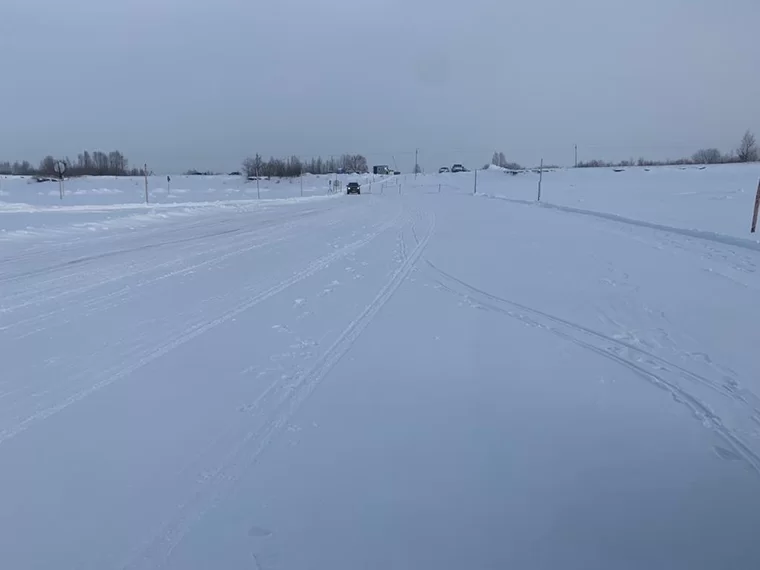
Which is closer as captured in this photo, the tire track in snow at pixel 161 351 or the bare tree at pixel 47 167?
the tire track in snow at pixel 161 351

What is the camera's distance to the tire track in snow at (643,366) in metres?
4.50

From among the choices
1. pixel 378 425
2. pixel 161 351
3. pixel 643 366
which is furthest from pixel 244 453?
pixel 643 366

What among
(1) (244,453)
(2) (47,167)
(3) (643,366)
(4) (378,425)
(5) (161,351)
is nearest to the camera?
(1) (244,453)

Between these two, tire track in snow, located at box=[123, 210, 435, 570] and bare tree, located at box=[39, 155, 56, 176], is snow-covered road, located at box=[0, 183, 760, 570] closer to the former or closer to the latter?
tire track in snow, located at box=[123, 210, 435, 570]

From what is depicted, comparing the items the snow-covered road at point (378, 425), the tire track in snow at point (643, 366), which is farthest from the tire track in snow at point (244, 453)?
the tire track in snow at point (643, 366)

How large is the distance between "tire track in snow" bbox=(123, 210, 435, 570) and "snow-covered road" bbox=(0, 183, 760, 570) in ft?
0.05

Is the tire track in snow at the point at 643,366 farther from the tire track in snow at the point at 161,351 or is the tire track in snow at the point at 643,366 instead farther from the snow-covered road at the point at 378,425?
the tire track in snow at the point at 161,351

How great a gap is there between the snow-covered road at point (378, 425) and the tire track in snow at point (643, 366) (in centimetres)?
3

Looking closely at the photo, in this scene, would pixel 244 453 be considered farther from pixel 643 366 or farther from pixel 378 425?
pixel 643 366

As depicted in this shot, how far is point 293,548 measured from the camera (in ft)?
10.5

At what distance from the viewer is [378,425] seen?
4.66 meters

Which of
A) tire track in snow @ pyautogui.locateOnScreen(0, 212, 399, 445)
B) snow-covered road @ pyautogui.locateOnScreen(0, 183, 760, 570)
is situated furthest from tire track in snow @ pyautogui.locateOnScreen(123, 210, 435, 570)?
tire track in snow @ pyautogui.locateOnScreen(0, 212, 399, 445)

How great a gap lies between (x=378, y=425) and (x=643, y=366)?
3.17 meters

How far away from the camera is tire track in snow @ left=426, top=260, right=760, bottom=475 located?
450 cm
